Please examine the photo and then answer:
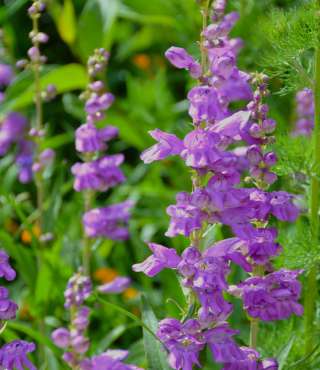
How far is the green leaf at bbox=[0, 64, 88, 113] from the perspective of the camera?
3.43m

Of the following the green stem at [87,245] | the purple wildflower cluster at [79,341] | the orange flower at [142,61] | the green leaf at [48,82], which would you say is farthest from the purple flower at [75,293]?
the orange flower at [142,61]

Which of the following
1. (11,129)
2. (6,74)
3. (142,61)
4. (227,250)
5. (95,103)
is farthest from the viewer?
(142,61)

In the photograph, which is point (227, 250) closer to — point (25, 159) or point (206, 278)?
point (206, 278)

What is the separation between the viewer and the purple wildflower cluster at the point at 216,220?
1766mm

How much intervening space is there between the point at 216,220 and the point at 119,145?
2.87 m

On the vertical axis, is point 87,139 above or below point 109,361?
above

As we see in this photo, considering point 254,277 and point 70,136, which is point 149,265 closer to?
point 254,277

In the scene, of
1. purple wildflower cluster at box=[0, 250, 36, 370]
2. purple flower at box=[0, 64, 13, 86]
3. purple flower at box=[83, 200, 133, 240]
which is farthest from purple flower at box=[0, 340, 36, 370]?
purple flower at box=[0, 64, 13, 86]

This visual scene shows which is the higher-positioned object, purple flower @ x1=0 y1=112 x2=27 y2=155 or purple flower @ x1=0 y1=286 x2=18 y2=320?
purple flower @ x1=0 y1=286 x2=18 y2=320

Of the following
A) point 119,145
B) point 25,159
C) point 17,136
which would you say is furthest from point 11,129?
point 119,145

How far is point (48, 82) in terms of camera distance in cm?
373

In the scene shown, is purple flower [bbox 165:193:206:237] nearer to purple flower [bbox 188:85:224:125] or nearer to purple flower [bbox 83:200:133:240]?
purple flower [bbox 188:85:224:125]

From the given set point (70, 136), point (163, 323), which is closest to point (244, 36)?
point (70, 136)

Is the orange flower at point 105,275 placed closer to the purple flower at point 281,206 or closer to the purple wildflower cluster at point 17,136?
the purple wildflower cluster at point 17,136
